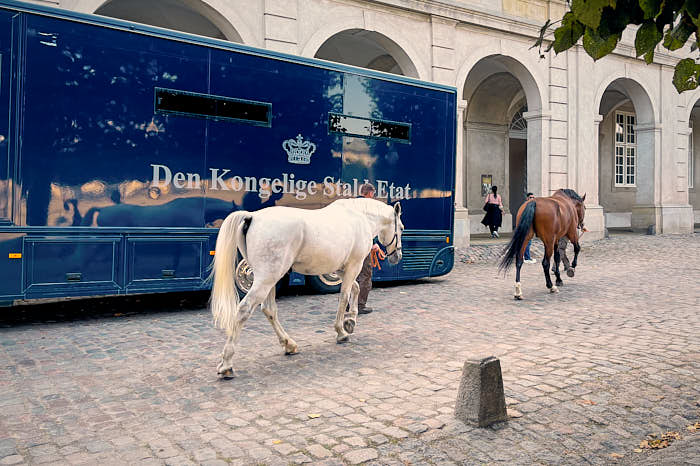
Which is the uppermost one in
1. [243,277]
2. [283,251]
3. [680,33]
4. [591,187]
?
[591,187]

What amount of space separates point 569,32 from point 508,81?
20919 mm

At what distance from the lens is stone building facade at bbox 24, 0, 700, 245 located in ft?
45.5

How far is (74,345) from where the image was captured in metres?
5.98

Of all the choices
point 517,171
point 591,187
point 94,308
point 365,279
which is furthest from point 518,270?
point 517,171

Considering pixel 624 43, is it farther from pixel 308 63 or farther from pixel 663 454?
pixel 663 454

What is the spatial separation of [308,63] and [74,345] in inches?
197

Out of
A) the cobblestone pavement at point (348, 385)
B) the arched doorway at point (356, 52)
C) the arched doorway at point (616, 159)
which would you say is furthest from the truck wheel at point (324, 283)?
the arched doorway at point (616, 159)

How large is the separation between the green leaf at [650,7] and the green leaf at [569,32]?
0.31 m

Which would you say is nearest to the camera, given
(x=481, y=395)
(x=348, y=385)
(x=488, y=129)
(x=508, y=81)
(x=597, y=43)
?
(x=597, y=43)

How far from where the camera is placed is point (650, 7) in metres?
2.56

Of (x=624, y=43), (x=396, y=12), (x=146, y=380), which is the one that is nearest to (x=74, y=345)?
(x=146, y=380)

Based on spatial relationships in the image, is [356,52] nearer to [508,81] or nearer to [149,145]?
[508,81]

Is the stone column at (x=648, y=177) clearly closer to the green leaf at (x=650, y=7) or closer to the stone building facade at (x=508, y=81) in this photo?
the stone building facade at (x=508, y=81)

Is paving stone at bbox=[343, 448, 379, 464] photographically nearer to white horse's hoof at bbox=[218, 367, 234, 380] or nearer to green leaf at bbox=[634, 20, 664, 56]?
white horse's hoof at bbox=[218, 367, 234, 380]
